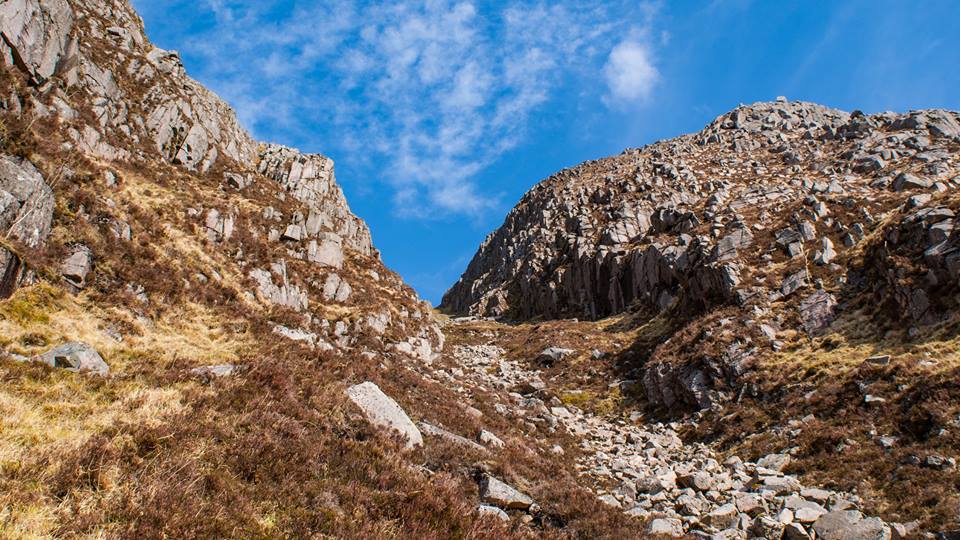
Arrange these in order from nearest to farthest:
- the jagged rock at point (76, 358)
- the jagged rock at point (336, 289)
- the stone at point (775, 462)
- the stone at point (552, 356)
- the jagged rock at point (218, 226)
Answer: the jagged rock at point (76, 358) → the stone at point (775, 462) → the jagged rock at point (218, 226) → the jagged rock at point (336, 289) → the stone at point (552, 356)

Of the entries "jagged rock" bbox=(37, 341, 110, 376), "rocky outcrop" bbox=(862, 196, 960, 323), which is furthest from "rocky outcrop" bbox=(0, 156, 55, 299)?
"rocky outcrop" bbox=(862, 196, 960, 323)

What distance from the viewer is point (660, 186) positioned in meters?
82.8

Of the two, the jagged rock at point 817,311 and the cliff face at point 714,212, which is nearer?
the jagged rock at point 817,311

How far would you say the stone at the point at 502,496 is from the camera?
411 inches

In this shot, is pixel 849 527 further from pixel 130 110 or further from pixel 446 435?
pixel 130 110

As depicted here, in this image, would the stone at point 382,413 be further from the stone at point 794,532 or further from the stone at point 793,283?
the stone at point 793,283

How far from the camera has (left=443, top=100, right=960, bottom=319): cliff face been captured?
3803cm

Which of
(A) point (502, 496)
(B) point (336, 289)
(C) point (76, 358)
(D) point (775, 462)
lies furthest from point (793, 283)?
(C) point (76, 358)

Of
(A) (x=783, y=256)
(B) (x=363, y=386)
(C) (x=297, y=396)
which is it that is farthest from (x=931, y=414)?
(A) (x=783, y=256)

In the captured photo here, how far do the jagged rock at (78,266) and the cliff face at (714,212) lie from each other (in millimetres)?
35633

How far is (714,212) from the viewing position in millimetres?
57438

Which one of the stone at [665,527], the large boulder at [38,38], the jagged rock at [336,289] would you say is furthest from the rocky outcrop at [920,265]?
the large boulder at [38,38]

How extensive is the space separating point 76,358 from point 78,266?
710 cm

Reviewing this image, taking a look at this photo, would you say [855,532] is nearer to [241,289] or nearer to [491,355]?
[241,289]
